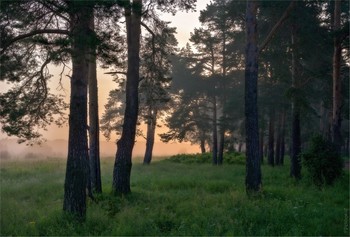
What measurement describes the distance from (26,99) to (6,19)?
9.09ft

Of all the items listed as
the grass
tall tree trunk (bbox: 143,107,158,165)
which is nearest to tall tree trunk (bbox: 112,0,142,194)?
the grass

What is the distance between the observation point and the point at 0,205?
42.3 ft

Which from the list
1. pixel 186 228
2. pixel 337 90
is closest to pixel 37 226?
pixel 186 228

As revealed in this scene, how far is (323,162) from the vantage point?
14.8 meters

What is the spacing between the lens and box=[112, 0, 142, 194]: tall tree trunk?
46.4 ft

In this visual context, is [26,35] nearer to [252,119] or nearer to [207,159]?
[252,119]

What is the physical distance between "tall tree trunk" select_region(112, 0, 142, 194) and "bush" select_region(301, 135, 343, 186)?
776 cm

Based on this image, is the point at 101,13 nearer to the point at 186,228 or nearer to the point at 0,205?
the point at 186,228

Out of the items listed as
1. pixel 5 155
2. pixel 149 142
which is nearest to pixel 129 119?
pixel 149 142

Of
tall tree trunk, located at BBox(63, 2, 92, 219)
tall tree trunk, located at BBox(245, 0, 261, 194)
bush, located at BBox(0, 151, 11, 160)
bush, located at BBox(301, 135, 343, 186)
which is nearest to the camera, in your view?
tall tree trunk, located at BBox(63, 2, 92, 219)

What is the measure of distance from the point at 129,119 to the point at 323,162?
8363 millimetres

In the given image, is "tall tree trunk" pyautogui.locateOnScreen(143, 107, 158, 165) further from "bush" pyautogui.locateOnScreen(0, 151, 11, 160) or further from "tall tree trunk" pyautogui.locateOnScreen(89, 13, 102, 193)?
"tall tree trunk" pyautogui.locateOnScreen(89, 13, 102, 193)

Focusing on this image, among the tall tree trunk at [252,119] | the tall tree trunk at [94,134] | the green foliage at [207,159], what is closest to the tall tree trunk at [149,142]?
the green foliage at [207,159]

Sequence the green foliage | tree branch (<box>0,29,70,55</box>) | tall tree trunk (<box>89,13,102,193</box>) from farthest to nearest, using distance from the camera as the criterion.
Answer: the green foliage, tall tree trunk (<box>89,13,102,193</box>), tree branch (<box>0,29,70,55</box>)
